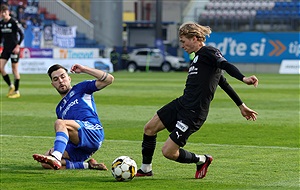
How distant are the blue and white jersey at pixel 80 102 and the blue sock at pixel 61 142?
66 cm

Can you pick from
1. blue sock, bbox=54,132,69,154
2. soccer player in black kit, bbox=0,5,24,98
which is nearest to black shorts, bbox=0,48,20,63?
soccer player in black kit, bbox=0,5,24,98

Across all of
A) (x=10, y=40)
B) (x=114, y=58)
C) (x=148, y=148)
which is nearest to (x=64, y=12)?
(x=114, y=58)

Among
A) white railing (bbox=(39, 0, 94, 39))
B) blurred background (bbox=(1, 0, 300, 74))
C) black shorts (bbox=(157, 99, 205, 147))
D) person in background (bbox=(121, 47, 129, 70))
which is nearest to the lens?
black shorts (bbox=(157, 99, 205, 147))

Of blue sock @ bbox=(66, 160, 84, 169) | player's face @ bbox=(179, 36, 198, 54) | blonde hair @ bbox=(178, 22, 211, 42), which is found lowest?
blue sock @ bbox=(66, 160, 84, 169)

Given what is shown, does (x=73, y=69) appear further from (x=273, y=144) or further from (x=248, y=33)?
(x=248, y=33)

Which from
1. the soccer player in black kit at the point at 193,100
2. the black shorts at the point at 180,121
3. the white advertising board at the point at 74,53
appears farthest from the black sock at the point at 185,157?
the white advertising board at the point at 74,53

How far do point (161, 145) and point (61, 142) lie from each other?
358 cm

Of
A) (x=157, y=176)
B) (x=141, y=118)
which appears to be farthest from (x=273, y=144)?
(x=141, y=118)

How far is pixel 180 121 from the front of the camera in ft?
29.1

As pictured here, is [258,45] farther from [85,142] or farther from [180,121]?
[180,121]

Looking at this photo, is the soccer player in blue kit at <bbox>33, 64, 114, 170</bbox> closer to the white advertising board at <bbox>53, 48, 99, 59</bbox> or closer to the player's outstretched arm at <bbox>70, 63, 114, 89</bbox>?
the player's outstretched arm at <bbox>70, 63, 114, 89</bbox>

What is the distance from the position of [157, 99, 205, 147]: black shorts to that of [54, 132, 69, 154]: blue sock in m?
1.08

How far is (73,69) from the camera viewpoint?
9.28 metres

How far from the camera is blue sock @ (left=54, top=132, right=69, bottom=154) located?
8.81 meters
